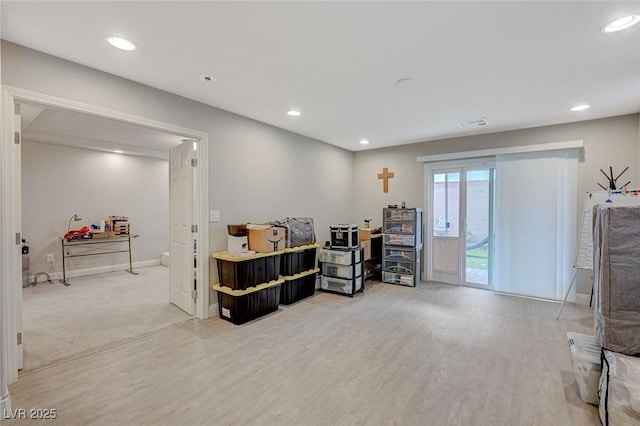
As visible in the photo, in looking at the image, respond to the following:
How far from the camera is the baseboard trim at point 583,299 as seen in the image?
3937mm

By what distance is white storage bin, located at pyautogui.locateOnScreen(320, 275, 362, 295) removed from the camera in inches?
170

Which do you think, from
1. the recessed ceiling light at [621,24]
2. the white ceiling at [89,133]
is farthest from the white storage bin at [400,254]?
the white ceiling at [89,133]

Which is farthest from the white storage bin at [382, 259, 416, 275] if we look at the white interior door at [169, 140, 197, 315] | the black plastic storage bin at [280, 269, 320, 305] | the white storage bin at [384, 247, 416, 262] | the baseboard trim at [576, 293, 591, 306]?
the white interior door at [169, 140, 197, 315]

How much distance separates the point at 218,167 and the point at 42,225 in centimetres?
411

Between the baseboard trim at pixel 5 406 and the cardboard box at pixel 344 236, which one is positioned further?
the cardboard box at pixel 344 236

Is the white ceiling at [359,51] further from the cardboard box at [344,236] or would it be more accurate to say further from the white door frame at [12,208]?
the cardboard box at [344,236]

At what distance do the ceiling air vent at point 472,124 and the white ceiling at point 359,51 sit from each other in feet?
1.61

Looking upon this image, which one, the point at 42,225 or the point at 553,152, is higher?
the point at 553,152

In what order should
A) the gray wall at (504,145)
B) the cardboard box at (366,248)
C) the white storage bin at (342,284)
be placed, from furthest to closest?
the cardboard box at (366,248), the white storage bin at (342,284), the gray wall at (504,145)

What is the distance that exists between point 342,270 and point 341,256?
228mm

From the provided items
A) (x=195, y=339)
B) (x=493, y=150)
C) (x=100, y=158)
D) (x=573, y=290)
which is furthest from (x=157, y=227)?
(x=573, y=290)

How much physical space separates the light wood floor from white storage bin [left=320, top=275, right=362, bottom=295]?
874 mm

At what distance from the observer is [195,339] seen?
2887 millimetres

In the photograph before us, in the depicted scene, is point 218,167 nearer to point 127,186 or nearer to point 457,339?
point 457,339
